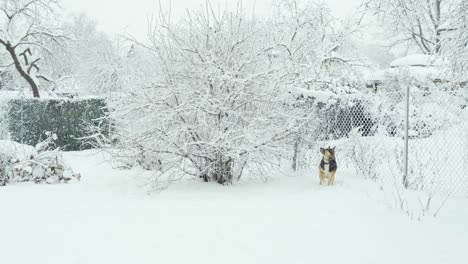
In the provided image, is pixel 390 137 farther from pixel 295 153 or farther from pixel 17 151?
pixel 17 151

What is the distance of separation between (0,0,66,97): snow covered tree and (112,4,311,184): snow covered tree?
14218 mm

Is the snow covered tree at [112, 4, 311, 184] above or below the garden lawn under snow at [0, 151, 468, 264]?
above

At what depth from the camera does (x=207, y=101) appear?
18.6 ft

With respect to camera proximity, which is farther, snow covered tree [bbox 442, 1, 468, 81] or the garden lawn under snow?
snow covered tree [bbox 442, 1, 468, 81]

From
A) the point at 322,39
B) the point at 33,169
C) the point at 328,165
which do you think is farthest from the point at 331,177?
the point at 322,39

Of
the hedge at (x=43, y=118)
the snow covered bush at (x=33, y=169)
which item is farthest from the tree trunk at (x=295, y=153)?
the hedge at (x=43, y=118)

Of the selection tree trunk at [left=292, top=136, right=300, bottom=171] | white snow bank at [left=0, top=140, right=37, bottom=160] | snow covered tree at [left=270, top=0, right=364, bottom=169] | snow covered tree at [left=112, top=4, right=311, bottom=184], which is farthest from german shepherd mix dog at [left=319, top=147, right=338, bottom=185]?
snow covered tree at [left=270, top=0, right=364, bottom=169]

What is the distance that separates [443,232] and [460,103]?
124 inches

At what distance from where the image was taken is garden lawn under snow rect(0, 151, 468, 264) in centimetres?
331

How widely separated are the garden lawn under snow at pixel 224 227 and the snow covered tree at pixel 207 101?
0.58m

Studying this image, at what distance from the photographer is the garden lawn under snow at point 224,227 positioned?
10.8ft

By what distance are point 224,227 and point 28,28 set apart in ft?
58.3

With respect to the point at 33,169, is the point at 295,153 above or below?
above

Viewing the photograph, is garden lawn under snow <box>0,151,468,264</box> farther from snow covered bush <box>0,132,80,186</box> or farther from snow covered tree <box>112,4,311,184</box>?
snow covered bush <box>0,132,80,186</box>
